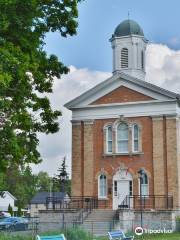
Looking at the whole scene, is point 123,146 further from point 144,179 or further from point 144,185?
point 144,185

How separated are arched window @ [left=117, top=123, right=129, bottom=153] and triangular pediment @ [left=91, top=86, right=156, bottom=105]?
1.90 m

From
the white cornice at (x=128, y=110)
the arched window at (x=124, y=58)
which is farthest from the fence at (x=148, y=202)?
the arched window at (x=124, y=58)

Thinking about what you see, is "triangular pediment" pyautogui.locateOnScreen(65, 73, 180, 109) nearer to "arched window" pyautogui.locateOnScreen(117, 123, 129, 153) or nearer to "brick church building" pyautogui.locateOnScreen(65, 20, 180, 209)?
"brick church building" pyautogui.locateOnScreen(65, 20, 180, 209)

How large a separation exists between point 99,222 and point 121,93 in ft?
34.2

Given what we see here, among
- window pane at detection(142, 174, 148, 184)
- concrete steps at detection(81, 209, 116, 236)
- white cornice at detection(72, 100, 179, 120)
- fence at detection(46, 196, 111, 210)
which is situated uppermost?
white cornice at detection(72, 100, 179, 120)

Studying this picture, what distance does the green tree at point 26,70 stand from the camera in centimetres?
2123

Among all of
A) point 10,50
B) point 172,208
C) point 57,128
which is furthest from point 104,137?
point 10,50

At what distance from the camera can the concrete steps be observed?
33.8 m

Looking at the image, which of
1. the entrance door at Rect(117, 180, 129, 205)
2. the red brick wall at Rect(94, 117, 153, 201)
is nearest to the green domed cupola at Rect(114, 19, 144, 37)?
the red brick wall at Rect(94, 117, 153, 201)

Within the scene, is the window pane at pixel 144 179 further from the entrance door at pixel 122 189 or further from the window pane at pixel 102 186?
the window pane at pixel 102 186

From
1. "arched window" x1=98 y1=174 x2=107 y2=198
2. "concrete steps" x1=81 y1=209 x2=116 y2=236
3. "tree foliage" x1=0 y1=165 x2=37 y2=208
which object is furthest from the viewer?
"tree foliage" x1=0 y1=165 x2=37 y2=208

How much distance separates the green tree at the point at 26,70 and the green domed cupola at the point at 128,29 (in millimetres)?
18197

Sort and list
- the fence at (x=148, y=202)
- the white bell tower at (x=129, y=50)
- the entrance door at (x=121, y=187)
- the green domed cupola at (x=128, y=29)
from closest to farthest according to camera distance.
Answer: the fence at (x=148, y=202)
the entrance door at (x=121, y=187)
the white bell tower at (x=129, y=50)
the green domed cupola at (x=128, y=29)

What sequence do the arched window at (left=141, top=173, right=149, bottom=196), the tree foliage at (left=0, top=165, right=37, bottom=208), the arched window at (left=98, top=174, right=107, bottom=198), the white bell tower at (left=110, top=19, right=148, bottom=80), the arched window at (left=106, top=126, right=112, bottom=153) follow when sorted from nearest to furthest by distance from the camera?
the arched window at (left=141, top=173, right=149, bottom=196) < the arched window at (left=98, top=174, right=107, bottom=198) < the arched window at (left=106, top=126, right=112, bottom=153) < the white bell tower at (left=110, top=19, right=148, bottom=80) < the tree foliage at (left=0, top=165, right=37, bottom=208)
